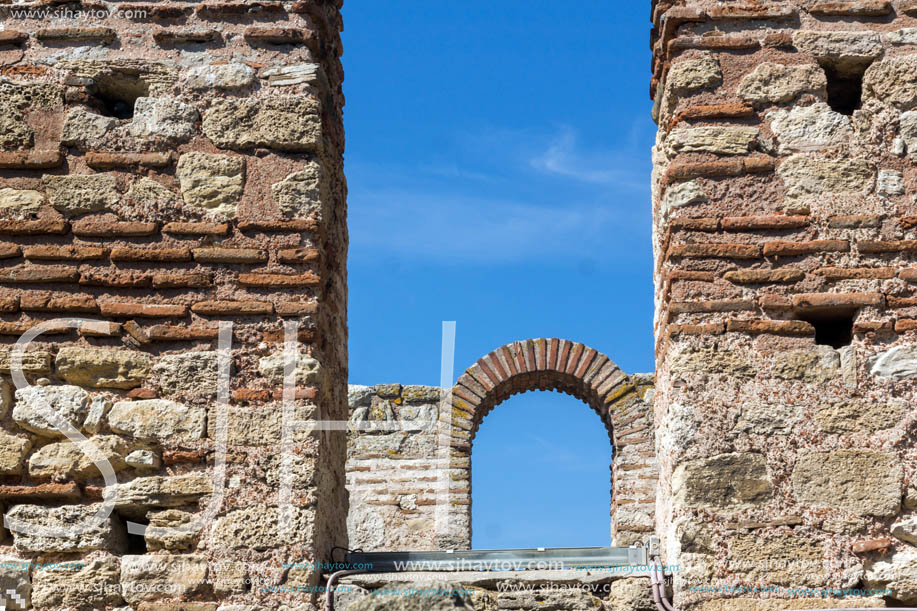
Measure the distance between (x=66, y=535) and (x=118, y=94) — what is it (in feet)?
6.14

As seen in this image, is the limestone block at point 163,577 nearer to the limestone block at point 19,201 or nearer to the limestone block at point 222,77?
the limestone block at point 19,201

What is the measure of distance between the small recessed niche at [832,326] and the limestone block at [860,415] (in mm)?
268

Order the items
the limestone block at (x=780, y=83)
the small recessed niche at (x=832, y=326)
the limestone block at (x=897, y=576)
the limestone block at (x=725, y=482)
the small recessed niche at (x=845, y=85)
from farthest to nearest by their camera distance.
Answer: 1. the small recessed niche at (x=845, y=85)
2. the limestone block at (x=780, y=83)
3. the small recessed niche at (x=832, y=326)
4. the limestone block at (x=725, y=482)
5. the limestone block at (x=897, y=576)

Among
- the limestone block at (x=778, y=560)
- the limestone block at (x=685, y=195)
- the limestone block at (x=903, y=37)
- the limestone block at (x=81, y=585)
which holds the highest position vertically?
the limestone block at (x=903, y=37)

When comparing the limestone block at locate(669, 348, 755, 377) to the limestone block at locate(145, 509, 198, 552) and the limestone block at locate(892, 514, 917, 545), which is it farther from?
the limestone block at locate(145, 509, 198, 552)

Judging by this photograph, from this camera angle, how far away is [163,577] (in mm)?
3883

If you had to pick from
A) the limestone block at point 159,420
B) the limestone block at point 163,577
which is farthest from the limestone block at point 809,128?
the limestone block at point 163,577

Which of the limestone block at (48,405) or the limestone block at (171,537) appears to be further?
the limestone block at (48,405)

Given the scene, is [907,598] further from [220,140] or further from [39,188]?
[39,188]

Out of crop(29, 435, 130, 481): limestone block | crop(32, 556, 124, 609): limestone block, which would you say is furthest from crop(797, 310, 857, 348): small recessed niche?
crop(32, 556, 124, 609): limestone block

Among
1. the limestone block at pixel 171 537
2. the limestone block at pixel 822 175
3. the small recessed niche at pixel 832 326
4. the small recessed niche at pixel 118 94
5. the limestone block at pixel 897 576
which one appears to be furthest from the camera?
the small recessed niche at pixel 118 94

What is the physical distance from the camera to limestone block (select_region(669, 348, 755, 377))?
12.9ft

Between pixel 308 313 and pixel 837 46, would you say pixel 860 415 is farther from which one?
pixel 308 313

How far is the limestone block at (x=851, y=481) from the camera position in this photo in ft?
12.4
